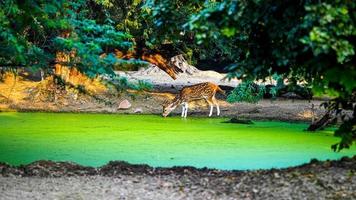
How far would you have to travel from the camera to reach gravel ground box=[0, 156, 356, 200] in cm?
470

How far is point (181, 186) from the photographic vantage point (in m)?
A: 5.08

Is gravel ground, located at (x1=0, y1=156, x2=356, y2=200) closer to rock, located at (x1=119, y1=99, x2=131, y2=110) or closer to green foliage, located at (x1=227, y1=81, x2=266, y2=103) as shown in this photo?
green foliage, located at (x1=227, y1=81, x2=266, y2=103)

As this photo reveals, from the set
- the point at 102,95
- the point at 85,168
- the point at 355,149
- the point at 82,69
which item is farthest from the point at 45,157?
the point at 102,95

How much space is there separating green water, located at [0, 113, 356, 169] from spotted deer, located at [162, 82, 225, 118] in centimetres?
64

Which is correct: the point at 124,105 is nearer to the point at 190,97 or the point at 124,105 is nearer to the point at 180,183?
the point at 190,97

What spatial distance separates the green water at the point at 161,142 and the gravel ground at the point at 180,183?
1.44 m

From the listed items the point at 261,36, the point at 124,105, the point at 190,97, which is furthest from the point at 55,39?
the point at 124,105

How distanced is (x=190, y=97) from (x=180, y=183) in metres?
8.46

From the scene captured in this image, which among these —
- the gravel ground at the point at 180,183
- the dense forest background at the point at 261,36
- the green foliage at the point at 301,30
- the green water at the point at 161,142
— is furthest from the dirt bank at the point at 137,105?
the green foliage at the point at 301,30

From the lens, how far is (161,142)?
29.6ft

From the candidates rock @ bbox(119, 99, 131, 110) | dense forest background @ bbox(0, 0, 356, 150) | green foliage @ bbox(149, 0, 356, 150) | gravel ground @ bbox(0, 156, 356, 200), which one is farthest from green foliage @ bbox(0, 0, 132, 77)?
rock @ bbox(119, 99, 131, 110)

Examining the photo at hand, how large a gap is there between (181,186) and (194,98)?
28.5 feet

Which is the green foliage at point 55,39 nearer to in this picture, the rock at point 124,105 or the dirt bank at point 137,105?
the dirt bank at point 137,105

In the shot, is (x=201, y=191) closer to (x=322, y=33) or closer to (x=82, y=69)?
(x=82, y=69)
